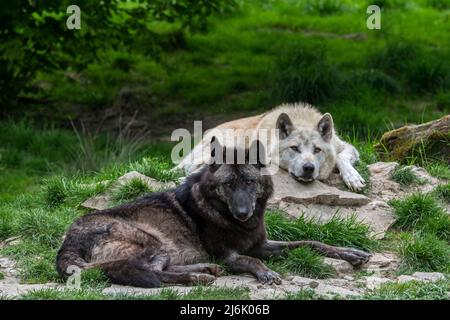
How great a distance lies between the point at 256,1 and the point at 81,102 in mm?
5399

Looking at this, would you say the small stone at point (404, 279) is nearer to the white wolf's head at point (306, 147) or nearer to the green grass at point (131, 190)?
the white wolf's head at point (306, 147)

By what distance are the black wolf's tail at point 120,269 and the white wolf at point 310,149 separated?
299 cm

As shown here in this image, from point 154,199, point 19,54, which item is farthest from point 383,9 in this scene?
point 154,199

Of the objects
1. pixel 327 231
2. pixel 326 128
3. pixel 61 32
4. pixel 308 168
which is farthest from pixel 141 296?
pixel 61 32

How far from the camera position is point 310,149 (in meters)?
9.70

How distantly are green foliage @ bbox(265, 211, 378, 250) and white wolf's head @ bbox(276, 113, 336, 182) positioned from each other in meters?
1.02

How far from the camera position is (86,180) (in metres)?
10.1

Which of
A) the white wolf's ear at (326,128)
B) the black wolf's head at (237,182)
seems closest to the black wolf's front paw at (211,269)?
the black wolf's head at (237,182)

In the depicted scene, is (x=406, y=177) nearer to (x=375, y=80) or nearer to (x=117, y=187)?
(x=117, y=187)

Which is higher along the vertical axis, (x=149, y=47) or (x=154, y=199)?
(x=149, y=47)

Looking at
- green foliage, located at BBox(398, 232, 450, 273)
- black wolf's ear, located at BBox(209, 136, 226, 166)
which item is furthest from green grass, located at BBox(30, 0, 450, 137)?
black wolf's ear, located at BBox(209, 136, 226, 166)

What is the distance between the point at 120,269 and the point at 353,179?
11.8 feet

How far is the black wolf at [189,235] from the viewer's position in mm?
7090
